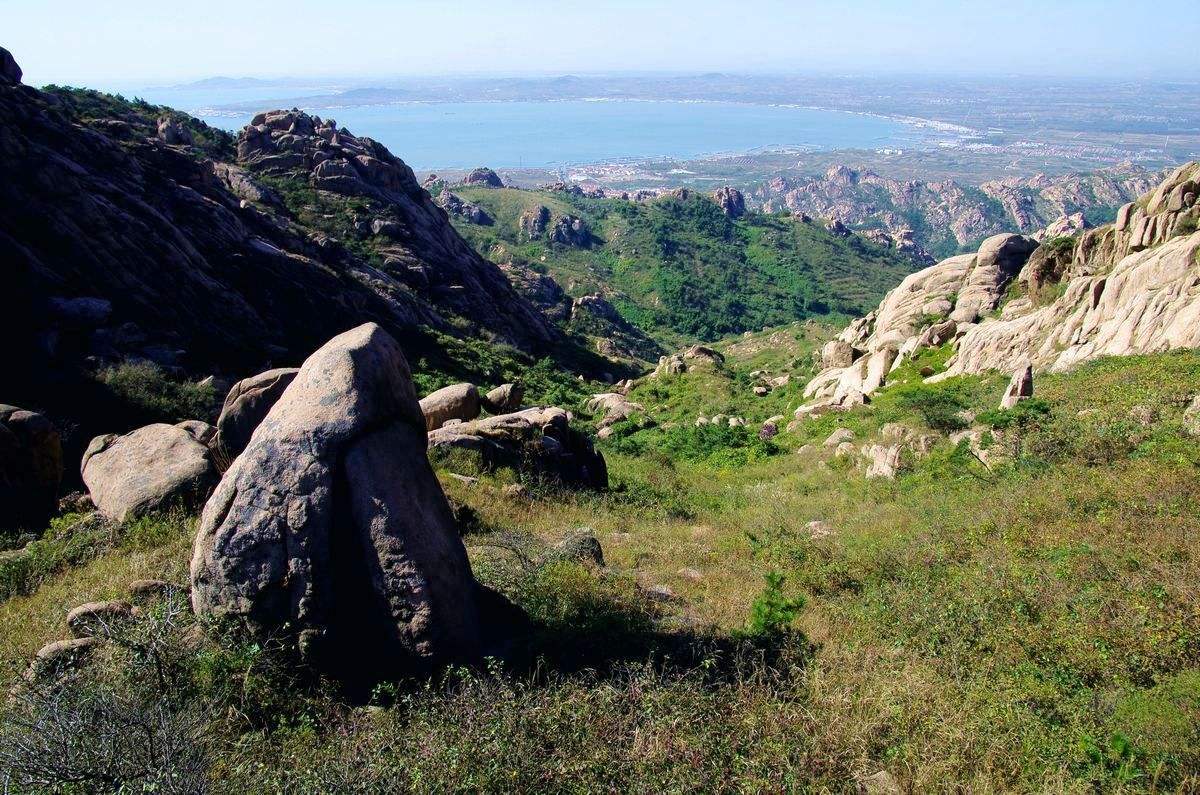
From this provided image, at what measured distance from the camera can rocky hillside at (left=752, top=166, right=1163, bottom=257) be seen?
15075 cm

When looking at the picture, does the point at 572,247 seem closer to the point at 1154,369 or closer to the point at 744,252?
the point at 744,252

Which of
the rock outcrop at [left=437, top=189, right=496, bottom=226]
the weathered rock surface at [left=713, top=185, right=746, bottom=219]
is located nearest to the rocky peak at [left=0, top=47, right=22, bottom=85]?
the rock outcrop at [left=437, top=189, right=496, bottom=226]

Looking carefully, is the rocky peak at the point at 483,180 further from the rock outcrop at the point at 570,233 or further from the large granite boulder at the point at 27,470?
the large granite boulder at the point at 27,470

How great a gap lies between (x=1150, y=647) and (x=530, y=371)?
26234 millimetres

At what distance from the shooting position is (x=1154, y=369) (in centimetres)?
1187

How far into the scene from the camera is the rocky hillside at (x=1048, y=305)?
14.1 metres

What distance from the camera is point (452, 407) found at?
45.8ft

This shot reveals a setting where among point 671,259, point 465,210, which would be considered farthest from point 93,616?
point 465,210

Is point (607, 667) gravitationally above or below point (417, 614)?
below

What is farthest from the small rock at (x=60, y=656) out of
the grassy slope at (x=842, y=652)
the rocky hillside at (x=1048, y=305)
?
the rocky hillside at (x=1048, y=305)

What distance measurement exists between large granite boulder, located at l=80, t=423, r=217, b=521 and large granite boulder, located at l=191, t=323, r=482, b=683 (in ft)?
11.9

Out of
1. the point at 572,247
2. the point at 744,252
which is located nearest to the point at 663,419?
the point at 572,247

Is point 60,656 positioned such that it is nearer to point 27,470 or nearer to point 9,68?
point 27,470

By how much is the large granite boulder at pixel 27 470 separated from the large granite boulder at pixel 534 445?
16.8 ft
